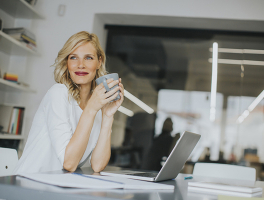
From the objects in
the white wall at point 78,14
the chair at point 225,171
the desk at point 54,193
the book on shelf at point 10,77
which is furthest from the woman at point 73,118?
the white wall at point 78,14

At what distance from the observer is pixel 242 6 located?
9.91 ft

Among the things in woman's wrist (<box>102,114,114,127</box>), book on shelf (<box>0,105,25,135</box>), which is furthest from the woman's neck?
book on shelf (<box>0,105,25,135</box>)

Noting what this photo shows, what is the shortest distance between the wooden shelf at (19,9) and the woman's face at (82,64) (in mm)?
1635

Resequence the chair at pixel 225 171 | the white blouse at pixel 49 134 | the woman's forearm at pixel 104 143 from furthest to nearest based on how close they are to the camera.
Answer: the chair at pixel 225 171 < the woman's forearm at pixel 104 143 < the white blouse at pixel 49 134

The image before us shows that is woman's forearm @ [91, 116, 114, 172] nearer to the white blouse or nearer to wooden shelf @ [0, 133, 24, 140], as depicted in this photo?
the white blouse

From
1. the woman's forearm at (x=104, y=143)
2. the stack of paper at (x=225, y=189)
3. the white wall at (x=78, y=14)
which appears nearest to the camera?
the stack of paper at (x=225, y=189)

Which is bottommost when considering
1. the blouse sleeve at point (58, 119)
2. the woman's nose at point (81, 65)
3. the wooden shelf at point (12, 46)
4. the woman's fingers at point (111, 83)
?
the blouse sleeve at point (58, 119)

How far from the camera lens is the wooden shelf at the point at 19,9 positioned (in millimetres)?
2821

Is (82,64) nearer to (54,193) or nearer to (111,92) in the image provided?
(111,92)

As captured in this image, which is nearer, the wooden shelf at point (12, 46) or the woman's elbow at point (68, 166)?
the woman's elbow at point (68, 166)

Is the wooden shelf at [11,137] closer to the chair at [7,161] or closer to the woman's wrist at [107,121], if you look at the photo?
the chair at [7,161]

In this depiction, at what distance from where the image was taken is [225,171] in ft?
5.90

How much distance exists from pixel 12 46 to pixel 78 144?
6.88 feet

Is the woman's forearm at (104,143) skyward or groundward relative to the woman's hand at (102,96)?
groundward
